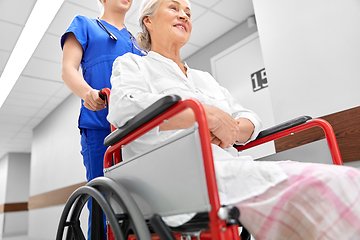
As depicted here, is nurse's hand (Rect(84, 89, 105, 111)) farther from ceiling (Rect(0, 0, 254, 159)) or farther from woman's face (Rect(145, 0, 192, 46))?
ceiling (Rect(0, 0, 254, 159))

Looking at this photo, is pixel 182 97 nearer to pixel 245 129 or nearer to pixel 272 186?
pixel 245 129

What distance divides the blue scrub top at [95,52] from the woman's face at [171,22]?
26cm

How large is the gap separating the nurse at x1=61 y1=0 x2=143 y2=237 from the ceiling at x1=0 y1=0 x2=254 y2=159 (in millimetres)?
460

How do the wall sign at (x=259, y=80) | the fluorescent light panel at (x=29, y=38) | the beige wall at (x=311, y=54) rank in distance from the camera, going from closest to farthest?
the beige wall at (x=311, y=54)
the fluorescent light panel at (x=29, y=38)
the wall sign at (x=259, y=80)

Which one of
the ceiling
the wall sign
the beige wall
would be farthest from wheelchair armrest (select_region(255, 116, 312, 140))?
the wall sign

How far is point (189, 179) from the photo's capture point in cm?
69

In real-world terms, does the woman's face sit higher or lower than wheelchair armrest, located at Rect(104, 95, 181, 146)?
higher

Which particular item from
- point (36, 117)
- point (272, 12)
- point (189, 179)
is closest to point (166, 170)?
point (189, 179)

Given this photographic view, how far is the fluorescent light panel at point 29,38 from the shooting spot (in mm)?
3239

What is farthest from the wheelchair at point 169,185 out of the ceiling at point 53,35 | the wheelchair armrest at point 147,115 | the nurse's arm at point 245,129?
the ceiling at point 53,35

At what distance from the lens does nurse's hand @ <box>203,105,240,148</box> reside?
2.95 ft

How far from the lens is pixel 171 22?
133cm

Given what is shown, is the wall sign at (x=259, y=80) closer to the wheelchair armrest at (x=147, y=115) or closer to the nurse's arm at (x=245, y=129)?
the nurse's arm at (x=245, y=129)

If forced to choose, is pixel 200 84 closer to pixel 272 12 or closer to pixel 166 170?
pixel 166 170
